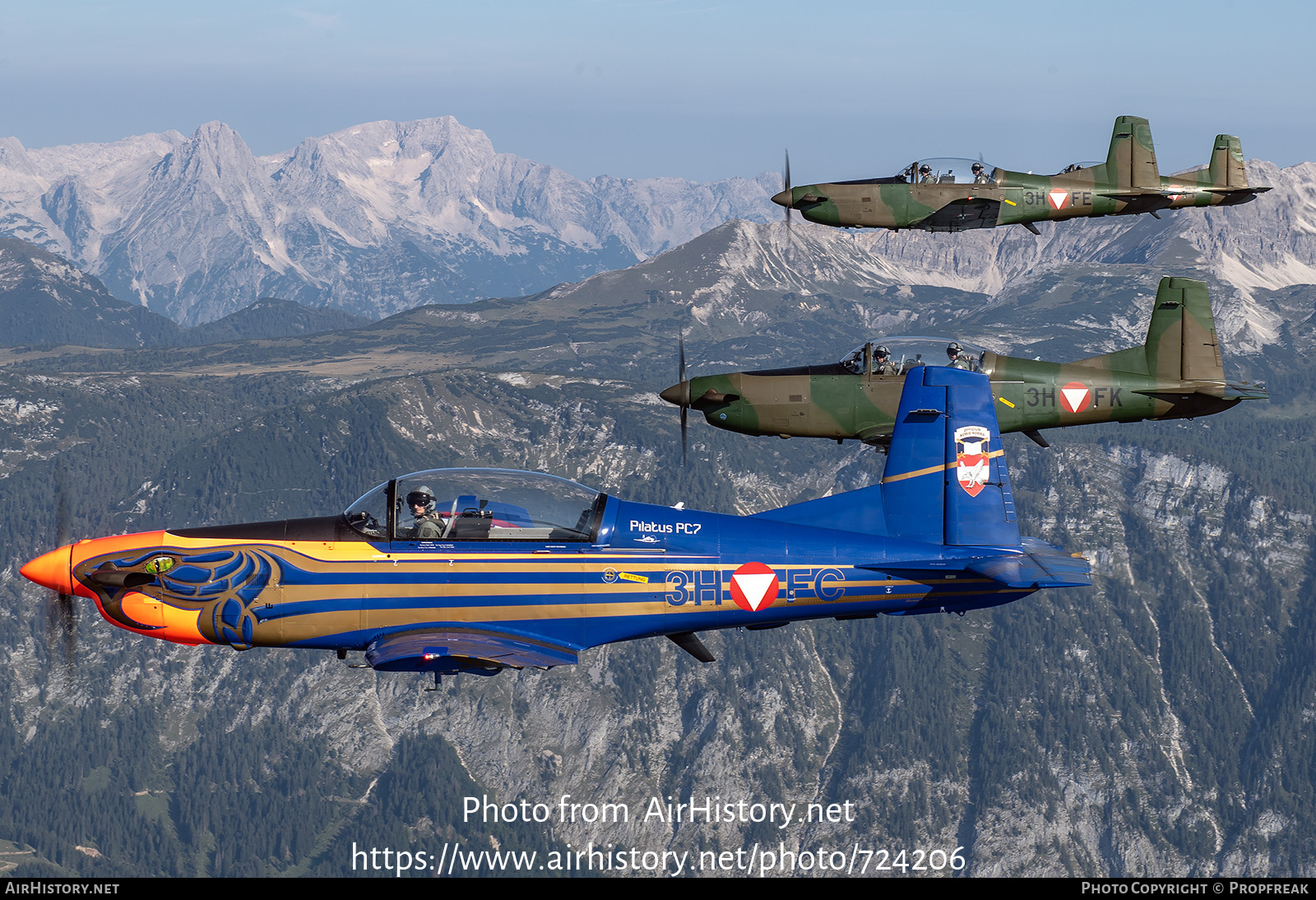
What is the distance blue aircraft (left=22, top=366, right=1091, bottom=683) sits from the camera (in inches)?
966

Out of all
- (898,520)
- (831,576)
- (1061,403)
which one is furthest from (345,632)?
(1061,403)

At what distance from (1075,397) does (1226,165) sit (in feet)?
51.6

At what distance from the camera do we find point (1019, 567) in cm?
2350

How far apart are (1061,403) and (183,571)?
71.1 feet

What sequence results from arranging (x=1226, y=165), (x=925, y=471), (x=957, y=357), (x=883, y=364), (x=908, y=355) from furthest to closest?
(x=1226, y=165) → (x=883, y=364) → (x=908, y=355) → (x=957, y=357) → (x=925, y=471)

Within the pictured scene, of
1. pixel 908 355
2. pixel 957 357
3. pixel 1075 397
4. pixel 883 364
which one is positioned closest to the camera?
pixel 957 357

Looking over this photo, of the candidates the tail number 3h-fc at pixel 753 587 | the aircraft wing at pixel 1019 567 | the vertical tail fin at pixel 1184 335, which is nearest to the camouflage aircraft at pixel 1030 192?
the vertical tail fin at pixel 1184 335

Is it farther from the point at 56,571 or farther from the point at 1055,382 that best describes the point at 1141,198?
the point at 56,571

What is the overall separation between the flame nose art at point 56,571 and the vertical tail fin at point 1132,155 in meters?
33.0

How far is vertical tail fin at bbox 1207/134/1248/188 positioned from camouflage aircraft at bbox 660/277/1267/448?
37.5 feet

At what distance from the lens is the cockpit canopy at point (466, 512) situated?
24531 millimetres

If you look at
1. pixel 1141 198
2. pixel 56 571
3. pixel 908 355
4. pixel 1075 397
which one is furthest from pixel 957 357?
pixel 56 571
